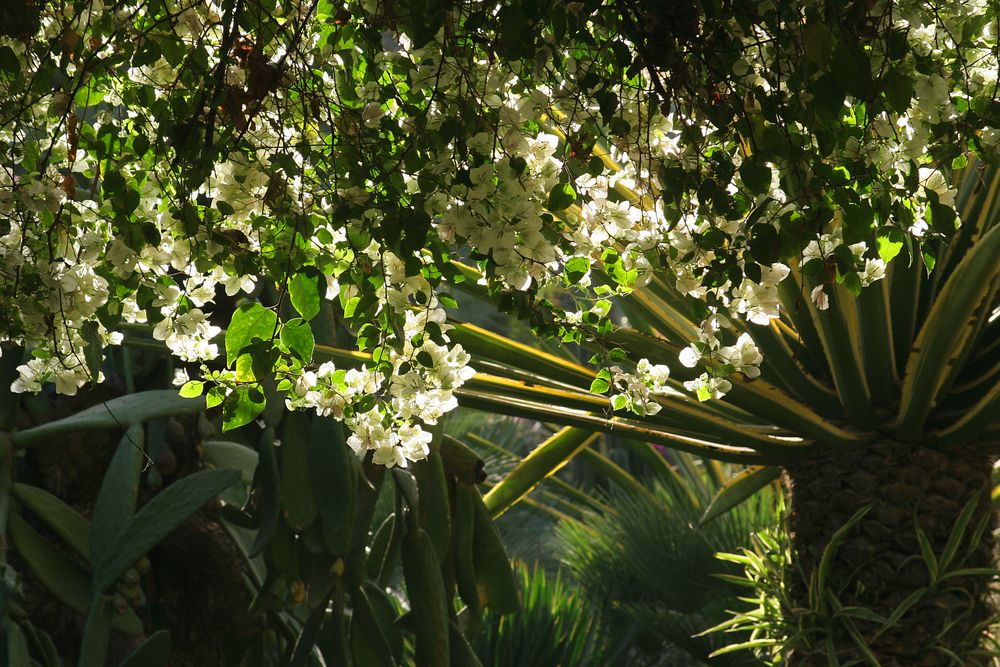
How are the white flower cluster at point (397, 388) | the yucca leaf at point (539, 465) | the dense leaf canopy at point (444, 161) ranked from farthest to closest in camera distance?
1. the yucca leaf at point (539, 465)
2. the white flower cluster at point (397, 388)
3. the dense leaf canopy at point (444, 161)

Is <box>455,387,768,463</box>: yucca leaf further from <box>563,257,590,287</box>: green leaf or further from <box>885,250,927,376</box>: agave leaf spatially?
<box>563,257,590,287</box>: green leaf

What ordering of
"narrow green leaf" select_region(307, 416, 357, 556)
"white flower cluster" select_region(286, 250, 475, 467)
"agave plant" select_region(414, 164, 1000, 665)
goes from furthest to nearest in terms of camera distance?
1. "agave plant" select_region(414, 164, 1000, 665)
2. "narrow green leaf" select_region(307, 416, 357, 556)
3. "white flower cluster" select_region(286, 250, 475, 467)

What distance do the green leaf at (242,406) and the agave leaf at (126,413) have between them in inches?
25.9

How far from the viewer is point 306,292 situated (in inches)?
36.8

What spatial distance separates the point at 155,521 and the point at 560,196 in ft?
3.09

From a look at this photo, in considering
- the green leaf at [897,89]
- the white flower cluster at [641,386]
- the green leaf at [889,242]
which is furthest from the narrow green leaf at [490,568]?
the green leaf at [897,89]

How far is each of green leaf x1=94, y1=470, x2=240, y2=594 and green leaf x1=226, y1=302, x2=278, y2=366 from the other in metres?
0.74

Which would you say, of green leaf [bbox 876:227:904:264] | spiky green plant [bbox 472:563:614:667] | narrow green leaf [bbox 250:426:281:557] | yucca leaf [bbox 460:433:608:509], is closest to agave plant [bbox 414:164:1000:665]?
narrow green leaf [bbox 250:426:281:557]

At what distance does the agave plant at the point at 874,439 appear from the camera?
166 centimetres

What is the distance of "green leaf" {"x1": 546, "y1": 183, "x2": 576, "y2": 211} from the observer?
91 cm

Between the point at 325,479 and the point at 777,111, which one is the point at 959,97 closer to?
the point at 777,111

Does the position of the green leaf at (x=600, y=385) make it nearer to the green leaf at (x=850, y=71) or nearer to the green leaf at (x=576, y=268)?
the green leaf at (x=576, y=268)

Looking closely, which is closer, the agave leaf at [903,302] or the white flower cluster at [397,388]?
the white flower cluster at [397,388]

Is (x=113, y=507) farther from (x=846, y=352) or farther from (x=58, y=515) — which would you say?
(x=846, y=352)
